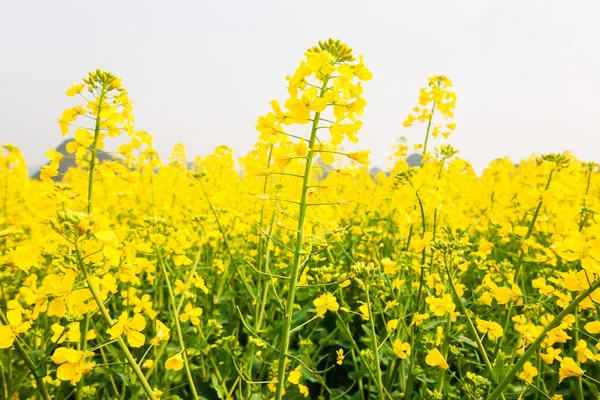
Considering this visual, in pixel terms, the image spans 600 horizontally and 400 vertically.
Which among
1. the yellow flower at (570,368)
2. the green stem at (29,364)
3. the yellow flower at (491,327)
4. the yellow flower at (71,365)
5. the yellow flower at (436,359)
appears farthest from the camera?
the yellow flower at (491,327)

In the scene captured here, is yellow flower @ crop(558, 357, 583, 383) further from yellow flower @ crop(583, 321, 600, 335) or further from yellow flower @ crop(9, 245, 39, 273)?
yellow flower @ crop(9, 245, 39, 273)

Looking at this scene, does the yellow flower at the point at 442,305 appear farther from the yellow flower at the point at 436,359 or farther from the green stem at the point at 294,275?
the green stem at the point at 294,275

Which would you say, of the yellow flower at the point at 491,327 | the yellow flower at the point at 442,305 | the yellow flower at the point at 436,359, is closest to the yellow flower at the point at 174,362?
the yellow flower at the point at 436,359

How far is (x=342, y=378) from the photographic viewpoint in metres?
3.27

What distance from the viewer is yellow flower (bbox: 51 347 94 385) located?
120 centimetres

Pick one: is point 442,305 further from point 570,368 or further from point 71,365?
point 71,365

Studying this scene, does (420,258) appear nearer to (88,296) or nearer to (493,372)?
(493,372)

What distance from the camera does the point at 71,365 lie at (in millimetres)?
1234

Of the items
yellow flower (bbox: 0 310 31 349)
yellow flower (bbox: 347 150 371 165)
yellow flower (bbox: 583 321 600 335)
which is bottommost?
yellow flower (bbox: 0 310 31 349)

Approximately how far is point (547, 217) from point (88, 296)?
2397 mm

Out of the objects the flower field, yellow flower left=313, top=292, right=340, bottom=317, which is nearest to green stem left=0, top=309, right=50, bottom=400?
the flower field

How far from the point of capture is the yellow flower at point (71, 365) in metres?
1.20

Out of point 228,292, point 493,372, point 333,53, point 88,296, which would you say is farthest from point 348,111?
point 228,292

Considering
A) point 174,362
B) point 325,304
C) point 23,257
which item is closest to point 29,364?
point 23,257
